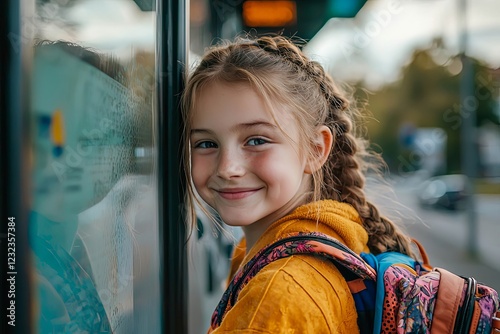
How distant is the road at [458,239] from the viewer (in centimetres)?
795

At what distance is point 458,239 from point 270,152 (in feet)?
40.8

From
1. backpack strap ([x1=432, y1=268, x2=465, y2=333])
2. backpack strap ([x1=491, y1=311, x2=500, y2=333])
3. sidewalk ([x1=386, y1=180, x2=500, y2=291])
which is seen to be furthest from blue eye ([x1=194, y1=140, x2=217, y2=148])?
sidewalk ([x1=386, y1=180, x2=500, y2=291])

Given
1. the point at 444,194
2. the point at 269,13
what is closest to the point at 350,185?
the point at 269,13

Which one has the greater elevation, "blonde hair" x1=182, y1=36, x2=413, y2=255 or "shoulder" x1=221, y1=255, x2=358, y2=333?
"blonde hair" x1=182, y1=36, x2=413, y2=255

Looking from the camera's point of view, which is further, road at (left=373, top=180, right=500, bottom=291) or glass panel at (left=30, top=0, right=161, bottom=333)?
road at (left=373, top=180, right=500, bottom=291)

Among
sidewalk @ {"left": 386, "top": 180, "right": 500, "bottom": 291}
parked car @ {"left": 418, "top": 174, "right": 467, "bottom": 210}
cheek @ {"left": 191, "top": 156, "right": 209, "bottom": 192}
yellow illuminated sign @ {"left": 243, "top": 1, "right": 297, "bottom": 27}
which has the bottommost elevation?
sidewalk @ {"left": 386, "top": 180, "right": 500, "bottom": 291}

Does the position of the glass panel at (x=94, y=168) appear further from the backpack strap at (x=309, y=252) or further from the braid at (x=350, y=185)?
the braid at (x=350, y=185)

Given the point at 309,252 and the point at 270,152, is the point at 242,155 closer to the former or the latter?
the point at 270,152

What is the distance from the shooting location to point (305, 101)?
1300mm

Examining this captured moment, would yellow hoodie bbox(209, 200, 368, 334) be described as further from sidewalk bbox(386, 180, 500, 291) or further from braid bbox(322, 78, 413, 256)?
sidewalk bbox(386, 180, 500, 291)

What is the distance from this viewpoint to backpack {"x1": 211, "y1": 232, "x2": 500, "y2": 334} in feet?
3.25

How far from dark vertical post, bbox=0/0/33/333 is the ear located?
0.75m

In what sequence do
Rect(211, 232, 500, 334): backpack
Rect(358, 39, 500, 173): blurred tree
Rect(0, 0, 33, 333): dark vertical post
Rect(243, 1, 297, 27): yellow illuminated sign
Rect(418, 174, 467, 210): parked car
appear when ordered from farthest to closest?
Rect(358, 39, 500, 173): blurred tree, Rect(418, 174, 467, 210): parked car, Rect(243, 1, 297, 27): yellow illuminated sign, Rect(211, 232, 500, 334): backpack, Rect(0, 0, 33, 333): dark vertical post

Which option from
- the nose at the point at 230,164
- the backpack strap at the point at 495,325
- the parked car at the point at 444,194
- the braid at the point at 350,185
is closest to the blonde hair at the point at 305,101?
the braid at the point at 350,185
